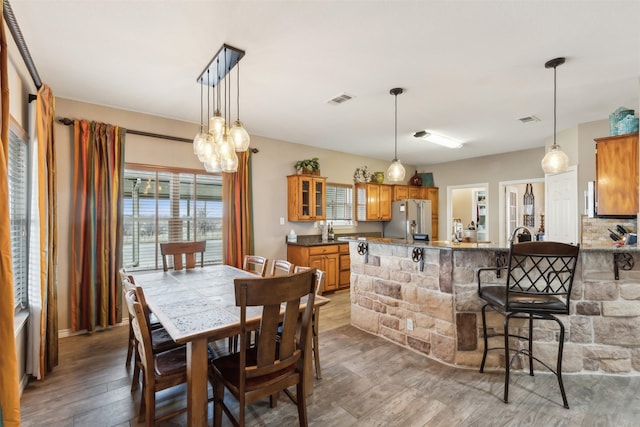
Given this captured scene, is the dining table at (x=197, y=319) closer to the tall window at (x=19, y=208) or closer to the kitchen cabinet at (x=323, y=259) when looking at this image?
the tall window at (x=19, y=208)

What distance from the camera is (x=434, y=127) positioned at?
4355 millimetres

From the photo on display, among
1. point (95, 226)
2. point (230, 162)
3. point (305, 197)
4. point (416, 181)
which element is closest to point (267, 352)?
point (230, 162)

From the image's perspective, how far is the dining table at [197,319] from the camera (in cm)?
164

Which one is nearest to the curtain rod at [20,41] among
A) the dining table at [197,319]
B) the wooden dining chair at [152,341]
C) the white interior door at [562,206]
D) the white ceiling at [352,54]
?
the white ceiling at [352,54]

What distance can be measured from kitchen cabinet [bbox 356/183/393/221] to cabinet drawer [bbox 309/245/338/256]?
1293 millimetres

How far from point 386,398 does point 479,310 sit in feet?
3.70

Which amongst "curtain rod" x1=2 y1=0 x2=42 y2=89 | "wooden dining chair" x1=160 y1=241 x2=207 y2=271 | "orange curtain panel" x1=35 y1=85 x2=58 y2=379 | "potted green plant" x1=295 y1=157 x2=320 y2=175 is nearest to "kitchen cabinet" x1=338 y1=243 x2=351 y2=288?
"potted green plant" x1=295 y1=157 x2=320 y2=175

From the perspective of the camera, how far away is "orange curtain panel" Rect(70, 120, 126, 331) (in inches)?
132

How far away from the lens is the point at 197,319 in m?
1.75

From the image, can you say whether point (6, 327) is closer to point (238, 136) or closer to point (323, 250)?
point (238, 136)

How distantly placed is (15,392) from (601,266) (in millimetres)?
3854

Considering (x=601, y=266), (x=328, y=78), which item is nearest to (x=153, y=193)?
(x=328, y=78)

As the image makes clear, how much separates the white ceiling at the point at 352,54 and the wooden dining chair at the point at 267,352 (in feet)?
5.65

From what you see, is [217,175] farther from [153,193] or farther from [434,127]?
[434,127]
